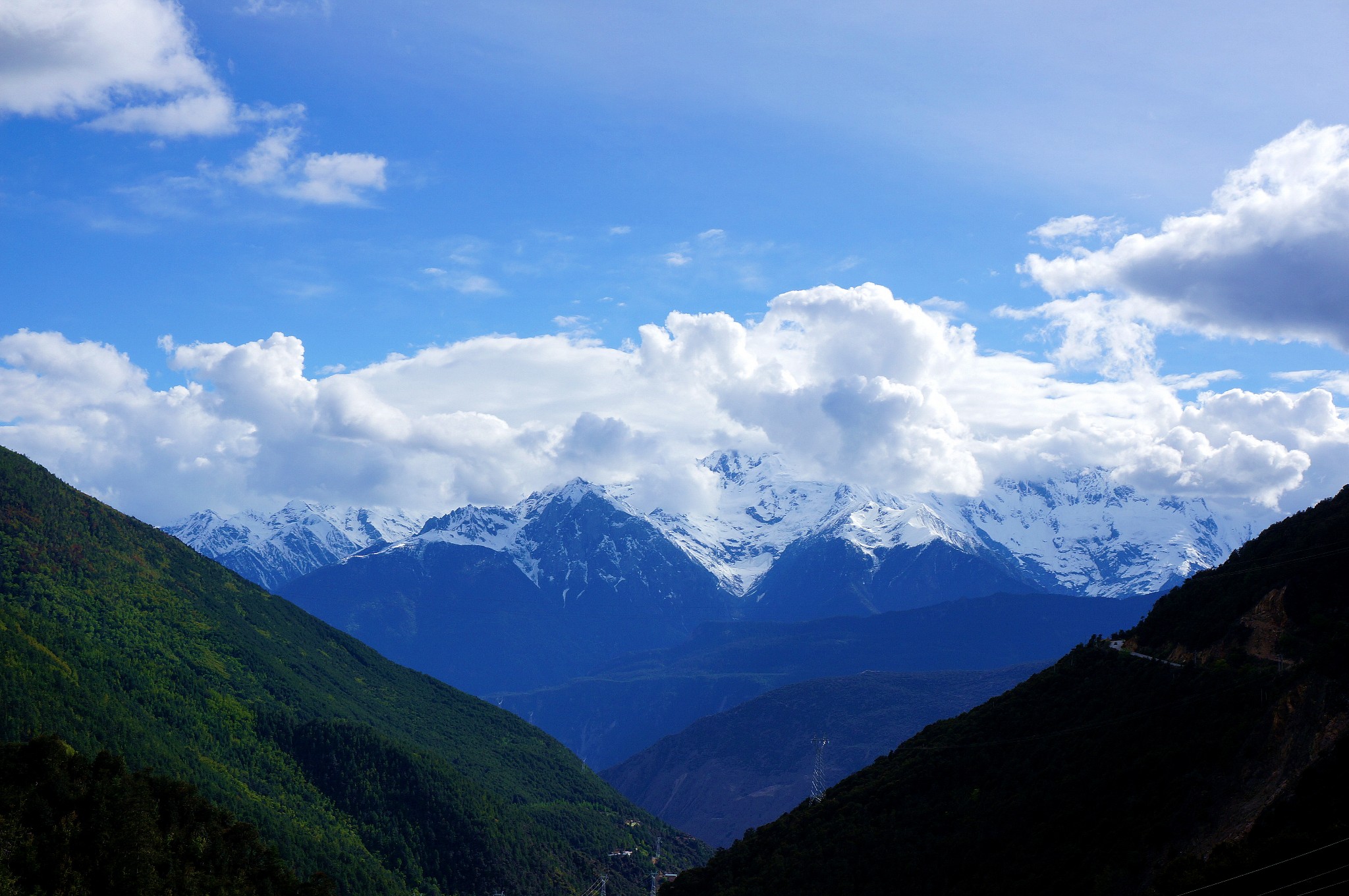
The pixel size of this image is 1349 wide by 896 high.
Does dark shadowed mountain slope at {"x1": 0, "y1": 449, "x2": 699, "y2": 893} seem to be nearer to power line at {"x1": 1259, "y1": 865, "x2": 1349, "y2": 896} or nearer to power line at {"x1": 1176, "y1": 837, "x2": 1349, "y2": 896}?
power line at {"x1": 1176, "y1": 837, "x2": 1349, "y2": 896}

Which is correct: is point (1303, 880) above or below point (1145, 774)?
below

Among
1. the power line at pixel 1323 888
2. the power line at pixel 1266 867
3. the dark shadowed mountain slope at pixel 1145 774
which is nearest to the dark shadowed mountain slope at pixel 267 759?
the dark shadowed mountain slope at pixel 1145 774

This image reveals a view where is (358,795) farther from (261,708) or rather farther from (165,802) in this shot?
(165,802)

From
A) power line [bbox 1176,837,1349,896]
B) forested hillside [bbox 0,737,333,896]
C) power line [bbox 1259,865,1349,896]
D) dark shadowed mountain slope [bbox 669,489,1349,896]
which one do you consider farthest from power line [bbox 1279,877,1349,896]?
forested hillside [bbox 0,737,333,896]

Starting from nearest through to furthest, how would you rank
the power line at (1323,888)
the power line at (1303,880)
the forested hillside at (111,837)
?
the power line at (1323,888), the power line at (1303,880), the forested hillside at (111,837)

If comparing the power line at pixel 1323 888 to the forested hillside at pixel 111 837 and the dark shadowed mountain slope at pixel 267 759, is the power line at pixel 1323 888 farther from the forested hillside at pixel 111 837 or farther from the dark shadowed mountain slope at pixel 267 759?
the dark shadowed mountain slope at pixel 267 759

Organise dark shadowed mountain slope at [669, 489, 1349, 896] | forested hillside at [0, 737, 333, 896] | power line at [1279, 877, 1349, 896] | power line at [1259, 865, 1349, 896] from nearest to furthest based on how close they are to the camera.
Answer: power line at [1279, 877, 1349, 896], power line at [1259, 865, 1349, 896], dark shadowed mountain slope at [669, 489, 1349, 896], forested hillside at [0, 737, 333, 896]

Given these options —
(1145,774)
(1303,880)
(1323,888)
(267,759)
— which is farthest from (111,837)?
(267,759)

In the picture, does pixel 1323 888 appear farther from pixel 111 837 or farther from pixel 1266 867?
pixel 111 837

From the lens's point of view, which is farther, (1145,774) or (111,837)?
(111,837)
